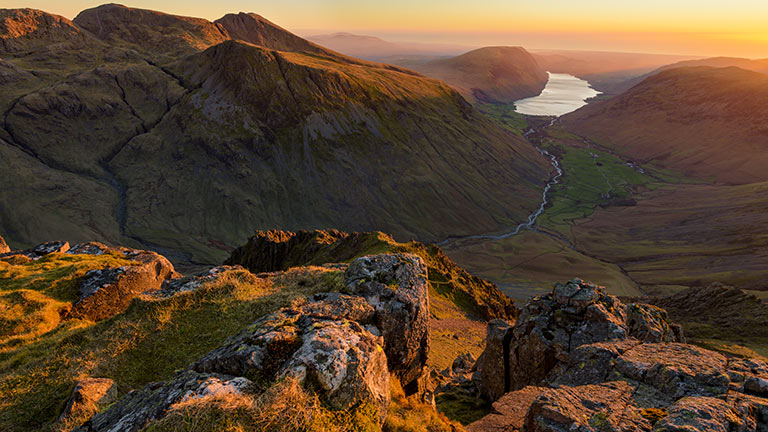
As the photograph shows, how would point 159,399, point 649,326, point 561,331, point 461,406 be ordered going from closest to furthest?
point 159,399 < point 561,331 < point 649,326 < point 461,406

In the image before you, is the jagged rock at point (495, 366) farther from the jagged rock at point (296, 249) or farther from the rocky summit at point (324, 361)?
the jagged rock at point (296, 249)

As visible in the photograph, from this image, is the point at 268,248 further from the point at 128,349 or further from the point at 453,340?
the point at 128,349

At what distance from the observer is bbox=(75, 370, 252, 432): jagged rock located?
9234 millimetres

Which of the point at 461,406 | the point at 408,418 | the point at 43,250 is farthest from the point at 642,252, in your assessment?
the point at 43,250

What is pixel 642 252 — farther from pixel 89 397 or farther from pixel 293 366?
pixel 89 397

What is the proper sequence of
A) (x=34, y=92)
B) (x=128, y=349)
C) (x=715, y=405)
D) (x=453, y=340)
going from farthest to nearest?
(x=34, y=92) → (x=453, y=340) → (x=128, y=349) → (x=715, y=405)

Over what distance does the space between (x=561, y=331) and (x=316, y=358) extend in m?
21.2

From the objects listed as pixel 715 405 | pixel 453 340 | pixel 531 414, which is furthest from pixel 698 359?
pixel 453 340

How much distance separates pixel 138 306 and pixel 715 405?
25.8m

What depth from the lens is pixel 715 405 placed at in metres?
12.9

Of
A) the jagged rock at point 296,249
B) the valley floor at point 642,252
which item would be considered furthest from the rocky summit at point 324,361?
the valley floor at point 642,252

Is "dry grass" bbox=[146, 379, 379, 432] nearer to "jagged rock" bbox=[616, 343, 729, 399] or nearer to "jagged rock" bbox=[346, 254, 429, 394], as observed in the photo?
"jagged rock" bbox=[346, 254, 429, 394]

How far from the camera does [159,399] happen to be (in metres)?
9.76

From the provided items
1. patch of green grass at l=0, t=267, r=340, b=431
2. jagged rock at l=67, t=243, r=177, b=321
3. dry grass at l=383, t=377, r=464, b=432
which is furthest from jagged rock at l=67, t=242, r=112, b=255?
dry grass at l=383, t=377, r=464, b=432
